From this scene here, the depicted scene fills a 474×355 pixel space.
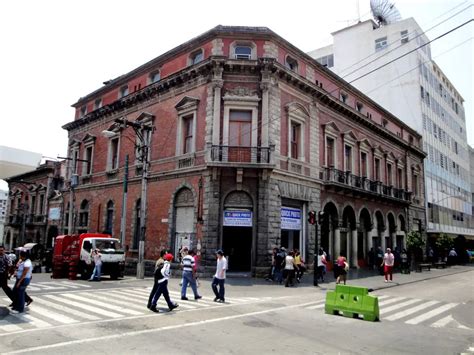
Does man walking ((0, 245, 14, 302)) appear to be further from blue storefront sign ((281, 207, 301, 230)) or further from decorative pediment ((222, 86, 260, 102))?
blue storefront sign ((281, 207, 301, 230))

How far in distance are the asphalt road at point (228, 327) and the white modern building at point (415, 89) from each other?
3186 cm

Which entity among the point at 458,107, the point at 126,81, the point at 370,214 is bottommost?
the point at 370,214

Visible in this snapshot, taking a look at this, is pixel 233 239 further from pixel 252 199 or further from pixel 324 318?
pixel 324 318

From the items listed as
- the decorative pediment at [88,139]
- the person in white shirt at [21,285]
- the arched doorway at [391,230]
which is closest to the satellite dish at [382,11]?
the arched doorway at [391,230]

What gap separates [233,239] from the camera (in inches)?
822

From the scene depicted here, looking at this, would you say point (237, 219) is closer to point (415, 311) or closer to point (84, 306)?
point (415, 311)

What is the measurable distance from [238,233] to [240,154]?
169 inches

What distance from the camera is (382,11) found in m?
47.2

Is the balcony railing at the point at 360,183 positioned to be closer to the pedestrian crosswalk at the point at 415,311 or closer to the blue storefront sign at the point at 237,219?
the blue storefront sign at the point at 237,219

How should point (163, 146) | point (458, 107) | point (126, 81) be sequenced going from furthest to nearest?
point (458, 107) → point (126, 81) → point (163, 146)

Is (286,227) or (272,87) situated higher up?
(272,87)

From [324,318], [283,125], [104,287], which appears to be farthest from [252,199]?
[324,318]

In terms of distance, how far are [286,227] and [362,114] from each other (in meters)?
13.4

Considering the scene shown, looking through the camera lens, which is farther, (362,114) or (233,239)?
(362,114)
